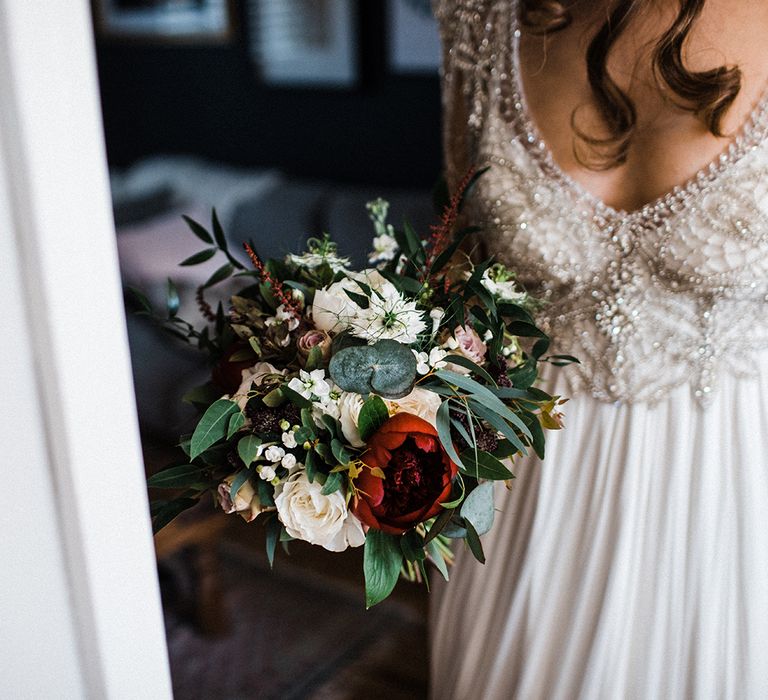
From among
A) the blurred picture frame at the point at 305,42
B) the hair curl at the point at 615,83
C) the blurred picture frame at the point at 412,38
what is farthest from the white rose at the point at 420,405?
the blurred picture frame at the point at 305,42

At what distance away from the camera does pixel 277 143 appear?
14.8 feet

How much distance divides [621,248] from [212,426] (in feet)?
2.19

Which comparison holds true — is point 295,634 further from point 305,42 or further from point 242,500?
point 305,42

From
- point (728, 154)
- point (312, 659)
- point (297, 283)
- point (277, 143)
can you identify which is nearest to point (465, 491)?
point (297, 283)

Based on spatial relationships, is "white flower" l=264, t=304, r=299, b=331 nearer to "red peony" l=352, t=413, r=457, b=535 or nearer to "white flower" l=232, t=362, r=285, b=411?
"white flower" l=232, t=362, r=285, b=411

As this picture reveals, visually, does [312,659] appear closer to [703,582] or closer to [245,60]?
[703,582]

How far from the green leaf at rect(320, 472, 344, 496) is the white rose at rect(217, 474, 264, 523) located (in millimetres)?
82

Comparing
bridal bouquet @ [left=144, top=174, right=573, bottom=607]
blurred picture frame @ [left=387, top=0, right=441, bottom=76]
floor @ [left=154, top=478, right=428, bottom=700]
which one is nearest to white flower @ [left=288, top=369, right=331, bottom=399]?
bridal bouquet @ [left=144, top=174, right=573, bottom=607]

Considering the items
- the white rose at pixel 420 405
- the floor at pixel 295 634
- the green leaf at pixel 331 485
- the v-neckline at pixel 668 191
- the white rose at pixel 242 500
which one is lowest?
the floor at pixel 295 634

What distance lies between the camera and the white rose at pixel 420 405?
801 mm

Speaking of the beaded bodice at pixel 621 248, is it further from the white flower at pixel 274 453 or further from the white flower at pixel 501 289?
the white flower at pixel 274 453

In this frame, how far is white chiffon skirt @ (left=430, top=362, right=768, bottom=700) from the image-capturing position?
1136 mm

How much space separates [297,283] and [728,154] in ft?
2.04

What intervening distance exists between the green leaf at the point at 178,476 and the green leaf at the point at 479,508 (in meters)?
0.29
